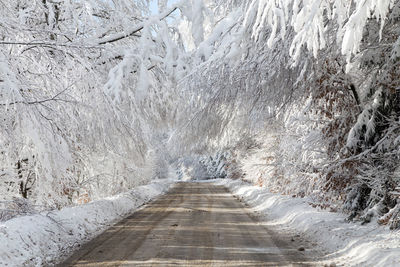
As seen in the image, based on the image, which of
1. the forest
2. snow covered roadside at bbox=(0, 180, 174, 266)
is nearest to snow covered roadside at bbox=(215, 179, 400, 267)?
the forest

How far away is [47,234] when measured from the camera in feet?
27.4

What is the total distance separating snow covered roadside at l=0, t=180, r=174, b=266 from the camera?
271 inches

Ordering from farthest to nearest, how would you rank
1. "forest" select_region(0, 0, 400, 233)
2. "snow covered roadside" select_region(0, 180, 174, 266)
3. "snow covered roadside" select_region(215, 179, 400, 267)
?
"snow covered roadside" select_region(0, 180, 174, 266) < "snow covered roadside" select_region(215, 179, 400, 267) < "forest" select_region(0, 0, 400, 233)

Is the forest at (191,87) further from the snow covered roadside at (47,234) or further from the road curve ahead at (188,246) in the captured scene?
the road curve ahead at (188,246)

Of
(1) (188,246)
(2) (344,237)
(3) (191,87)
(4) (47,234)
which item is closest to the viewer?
(3) (191,87)

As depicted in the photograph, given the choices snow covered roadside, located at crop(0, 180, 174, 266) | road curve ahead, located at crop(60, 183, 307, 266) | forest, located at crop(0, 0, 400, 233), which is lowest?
road curve ahead, located at crop(60, 183, 307, 266)

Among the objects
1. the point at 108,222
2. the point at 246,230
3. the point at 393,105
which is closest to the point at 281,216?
the point at 246,230

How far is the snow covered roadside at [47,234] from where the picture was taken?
271 inches

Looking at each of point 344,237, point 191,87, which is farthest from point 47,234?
point 344,237

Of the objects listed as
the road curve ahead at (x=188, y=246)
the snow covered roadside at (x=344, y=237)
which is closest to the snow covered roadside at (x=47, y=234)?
the road curve ahead at (x=188, y=246)

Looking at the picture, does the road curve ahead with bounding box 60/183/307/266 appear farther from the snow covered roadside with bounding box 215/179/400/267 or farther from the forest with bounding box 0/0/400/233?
the forest with bounding box 0/0/400/233

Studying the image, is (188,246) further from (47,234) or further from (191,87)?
(191,87)

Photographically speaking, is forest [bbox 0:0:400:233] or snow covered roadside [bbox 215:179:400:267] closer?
forest [bbox 0:0:400:233]

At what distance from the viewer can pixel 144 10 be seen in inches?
417
